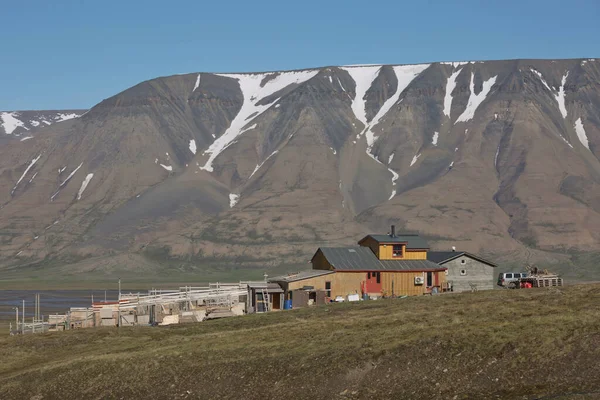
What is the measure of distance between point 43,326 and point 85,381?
25.0 m

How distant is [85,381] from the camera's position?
4462cm

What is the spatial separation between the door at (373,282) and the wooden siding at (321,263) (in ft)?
10.5

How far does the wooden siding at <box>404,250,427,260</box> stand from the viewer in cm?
8388

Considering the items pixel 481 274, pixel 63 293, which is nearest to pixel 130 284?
pixel 63 293

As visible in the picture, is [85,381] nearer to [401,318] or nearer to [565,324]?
[401,318]

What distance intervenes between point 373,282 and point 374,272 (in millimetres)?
795

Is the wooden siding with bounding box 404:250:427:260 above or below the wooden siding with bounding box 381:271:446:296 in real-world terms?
above

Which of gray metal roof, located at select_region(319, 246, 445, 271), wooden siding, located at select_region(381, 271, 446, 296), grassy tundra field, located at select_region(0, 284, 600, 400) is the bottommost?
grassy tundra field, located at select_region(0, 284, 600, 400)

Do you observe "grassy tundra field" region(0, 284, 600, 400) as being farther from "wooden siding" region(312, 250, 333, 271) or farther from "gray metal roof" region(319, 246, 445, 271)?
"wooden siding" region(312, 250, 333, 271)

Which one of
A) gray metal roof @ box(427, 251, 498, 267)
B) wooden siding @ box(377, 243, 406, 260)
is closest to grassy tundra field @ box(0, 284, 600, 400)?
wooden siding @ box(377, 243, 406, 260)

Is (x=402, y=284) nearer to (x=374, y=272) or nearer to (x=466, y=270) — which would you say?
(x=374, y=272)

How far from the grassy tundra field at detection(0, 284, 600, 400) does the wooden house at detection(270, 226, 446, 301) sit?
67.8 ft

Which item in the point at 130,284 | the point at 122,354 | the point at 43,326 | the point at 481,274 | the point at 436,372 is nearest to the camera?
the point at 436,372

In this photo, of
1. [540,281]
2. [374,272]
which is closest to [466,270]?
[540,281]
